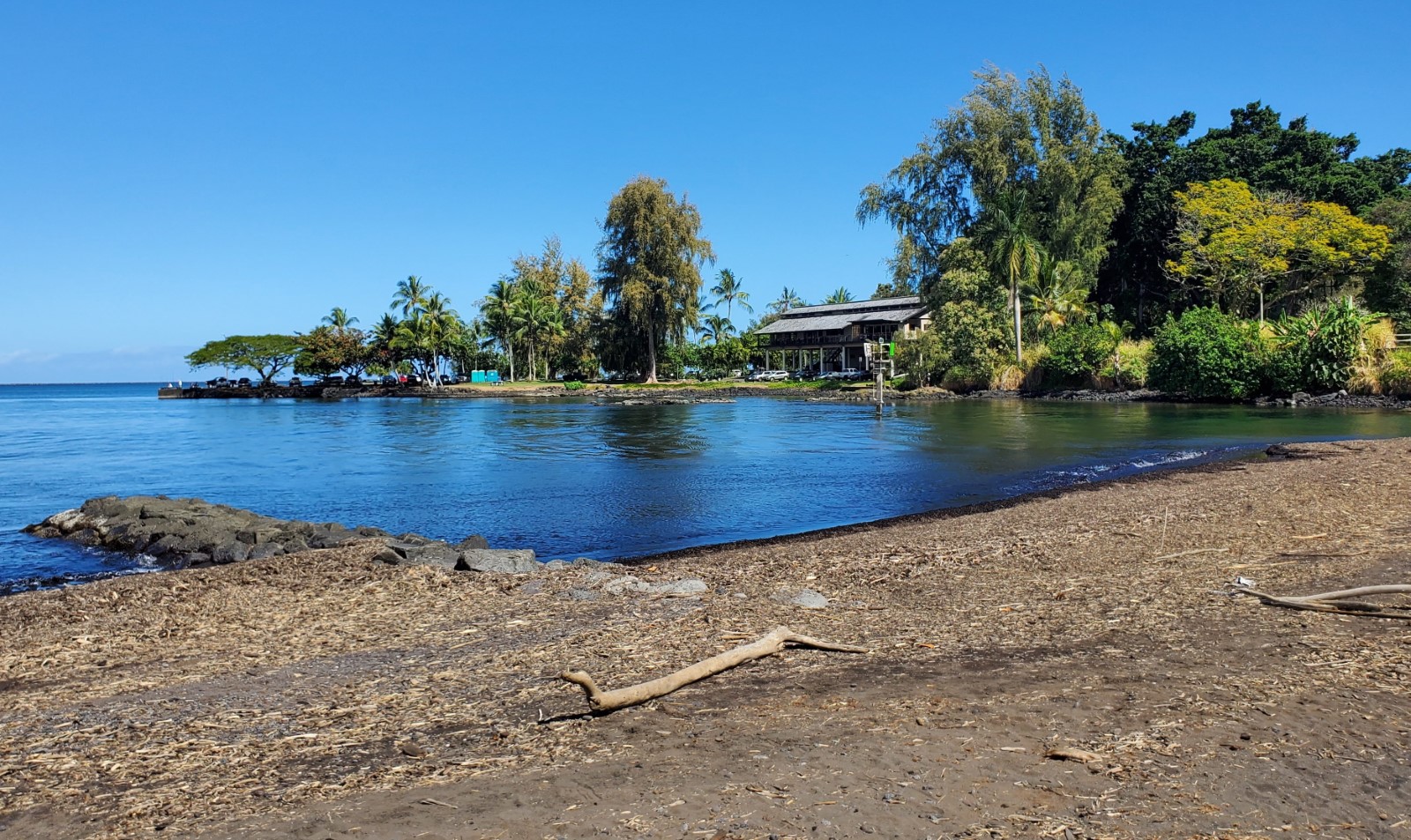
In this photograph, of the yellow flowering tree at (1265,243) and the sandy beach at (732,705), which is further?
the yellow flowering tree at (1265,243)

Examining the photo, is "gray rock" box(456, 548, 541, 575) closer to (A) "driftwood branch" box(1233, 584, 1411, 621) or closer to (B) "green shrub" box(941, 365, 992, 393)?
(A) "driftwood branch" box(1233, 584, 1411, 621)

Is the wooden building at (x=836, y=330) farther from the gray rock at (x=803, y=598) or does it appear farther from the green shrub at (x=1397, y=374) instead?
the gray rock at (x=803, y=598)

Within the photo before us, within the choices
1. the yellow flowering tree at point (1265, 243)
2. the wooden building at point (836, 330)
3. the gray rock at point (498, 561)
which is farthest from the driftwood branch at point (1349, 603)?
the wooden building at point (836, 330)

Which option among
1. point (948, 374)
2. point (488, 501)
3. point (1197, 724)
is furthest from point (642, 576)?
point (948, 374)

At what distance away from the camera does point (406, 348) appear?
333 ft

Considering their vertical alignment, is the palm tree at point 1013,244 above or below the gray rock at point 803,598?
above

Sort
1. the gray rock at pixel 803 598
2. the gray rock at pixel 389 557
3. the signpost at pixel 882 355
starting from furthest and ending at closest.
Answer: the signpost at pixel 882 355
the gray rock at pixel 389 557
the gray rock at pixel 803 598

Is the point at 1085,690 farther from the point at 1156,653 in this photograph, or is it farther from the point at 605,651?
the point at 605,651

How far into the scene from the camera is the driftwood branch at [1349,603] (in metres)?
6.94

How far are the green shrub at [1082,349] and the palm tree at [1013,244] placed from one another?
2858 millimetres

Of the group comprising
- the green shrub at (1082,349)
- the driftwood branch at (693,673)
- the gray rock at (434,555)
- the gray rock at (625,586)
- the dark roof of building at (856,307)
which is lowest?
the gray rock at (625,586)

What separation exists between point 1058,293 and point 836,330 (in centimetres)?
3241

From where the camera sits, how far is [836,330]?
3730 inches

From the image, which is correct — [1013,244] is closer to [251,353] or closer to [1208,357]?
[1208,357]
